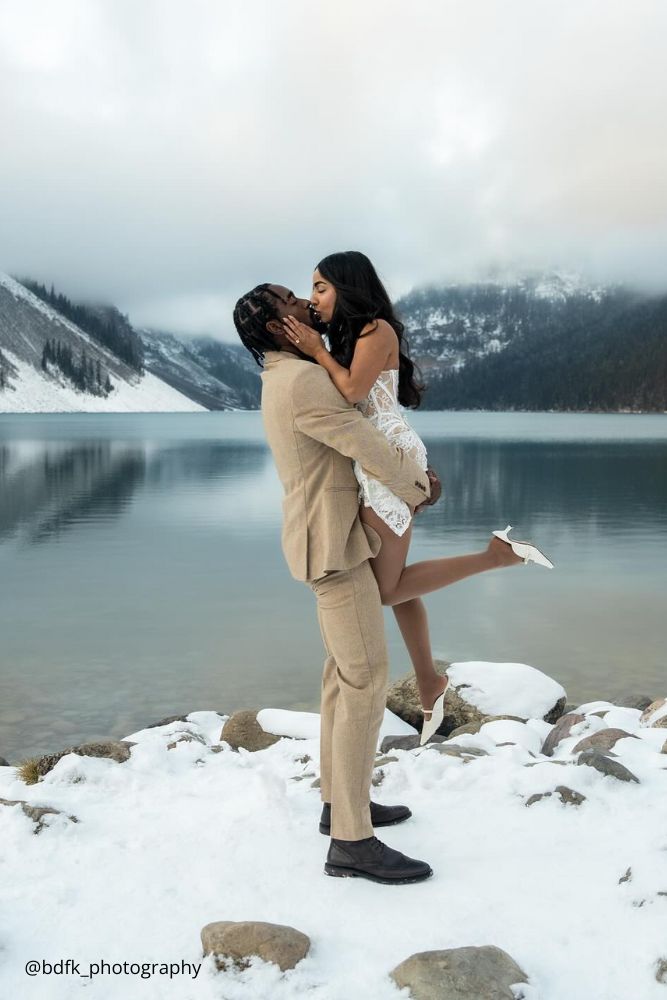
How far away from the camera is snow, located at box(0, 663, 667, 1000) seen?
9.79 feet

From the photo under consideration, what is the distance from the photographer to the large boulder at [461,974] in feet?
9.30

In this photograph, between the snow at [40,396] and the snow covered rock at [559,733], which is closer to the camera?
the snow covered rock at [559,733]

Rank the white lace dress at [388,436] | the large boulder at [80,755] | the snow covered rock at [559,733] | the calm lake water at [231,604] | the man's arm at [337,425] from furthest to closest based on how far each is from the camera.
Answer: the calm lake water at [231,604], the snow covered rock at [559,733], the large boulder at [80,755], the white lace dress at [388,436], the man's arm at [337,425]

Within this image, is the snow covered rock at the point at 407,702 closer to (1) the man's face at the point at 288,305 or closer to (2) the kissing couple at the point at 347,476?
(2) the kissing couple at the point at 347,476

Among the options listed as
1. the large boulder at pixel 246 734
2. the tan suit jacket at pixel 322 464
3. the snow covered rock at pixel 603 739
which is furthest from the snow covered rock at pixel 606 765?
the large boulder at pixel 246 734

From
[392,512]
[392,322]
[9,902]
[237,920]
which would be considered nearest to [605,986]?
[237,920]

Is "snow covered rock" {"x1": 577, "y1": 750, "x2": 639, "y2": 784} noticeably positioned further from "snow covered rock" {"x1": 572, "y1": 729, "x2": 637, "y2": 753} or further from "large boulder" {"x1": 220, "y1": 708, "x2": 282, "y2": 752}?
"large boulder" {"x1": 220, "y1": 708, "x2": 282, "y2": 752}

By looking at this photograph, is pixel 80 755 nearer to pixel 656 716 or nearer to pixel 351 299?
pixel 351 299

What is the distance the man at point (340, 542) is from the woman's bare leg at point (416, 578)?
8cm

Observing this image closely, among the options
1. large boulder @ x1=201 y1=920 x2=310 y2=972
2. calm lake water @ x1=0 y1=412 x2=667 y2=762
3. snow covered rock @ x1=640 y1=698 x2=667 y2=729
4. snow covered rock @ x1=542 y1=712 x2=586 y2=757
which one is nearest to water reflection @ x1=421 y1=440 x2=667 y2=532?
calm lake water @ x1=0 y1=412 x2=667 y2=762

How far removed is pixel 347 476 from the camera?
144 inches

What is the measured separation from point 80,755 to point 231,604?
1008 centimetres

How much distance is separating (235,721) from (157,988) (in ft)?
12.7

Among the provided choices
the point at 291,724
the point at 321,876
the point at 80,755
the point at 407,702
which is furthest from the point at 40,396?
the point at 321,876
